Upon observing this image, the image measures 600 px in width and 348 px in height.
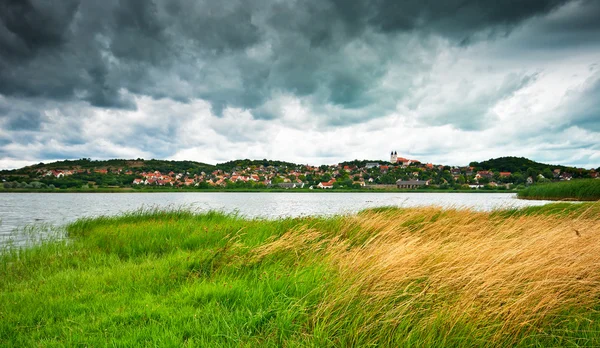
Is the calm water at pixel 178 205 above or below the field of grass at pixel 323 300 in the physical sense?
below

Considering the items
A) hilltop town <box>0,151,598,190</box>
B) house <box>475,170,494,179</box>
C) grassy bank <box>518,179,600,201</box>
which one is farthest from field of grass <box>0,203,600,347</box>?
house <box>475,170,494,179</box>

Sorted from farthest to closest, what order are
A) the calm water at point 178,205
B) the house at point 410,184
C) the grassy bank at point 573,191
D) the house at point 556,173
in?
1. the house at point 410,184
2. the house at point 556,173
3. the grassy bank at point 573,191
4. the calm water at point 178,205

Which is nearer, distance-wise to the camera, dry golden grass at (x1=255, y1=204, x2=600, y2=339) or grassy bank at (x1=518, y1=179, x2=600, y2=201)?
dry golden grass at (x1=255, y1=204, x2=600, y2=339)

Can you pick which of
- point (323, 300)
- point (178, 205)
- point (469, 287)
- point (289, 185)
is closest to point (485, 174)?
point (289, 185)

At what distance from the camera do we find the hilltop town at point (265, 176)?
100 m

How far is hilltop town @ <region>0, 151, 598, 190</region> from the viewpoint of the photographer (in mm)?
100069

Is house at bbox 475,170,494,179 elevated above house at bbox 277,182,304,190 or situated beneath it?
elevated above

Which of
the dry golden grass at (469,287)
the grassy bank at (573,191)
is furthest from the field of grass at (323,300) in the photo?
the grassy bank at (573,191)

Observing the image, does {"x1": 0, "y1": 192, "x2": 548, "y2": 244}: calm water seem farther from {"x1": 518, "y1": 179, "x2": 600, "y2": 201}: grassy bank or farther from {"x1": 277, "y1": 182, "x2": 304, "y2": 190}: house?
{"x1": 277, "y1": 182, "x2": 304, "y2": 190}: house

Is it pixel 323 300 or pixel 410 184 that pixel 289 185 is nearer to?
pixel 410 184

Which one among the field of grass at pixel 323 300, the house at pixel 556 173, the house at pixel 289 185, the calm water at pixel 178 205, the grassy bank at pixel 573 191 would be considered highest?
the house at pixel 556 173

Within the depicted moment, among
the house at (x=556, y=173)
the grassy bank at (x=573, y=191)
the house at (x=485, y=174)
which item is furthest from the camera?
the house at (x=485, y=174)

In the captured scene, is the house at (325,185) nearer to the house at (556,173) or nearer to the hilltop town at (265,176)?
the hilltop town at (265,176)

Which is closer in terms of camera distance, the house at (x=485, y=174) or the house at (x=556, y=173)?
the house at (x=556, y=173)
